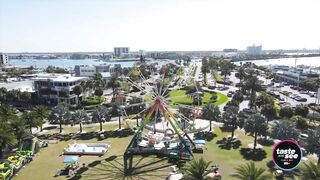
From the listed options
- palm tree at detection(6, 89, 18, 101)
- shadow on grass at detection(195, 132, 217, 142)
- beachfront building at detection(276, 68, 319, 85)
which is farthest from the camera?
beachfront building at detection(276, 68, 319, 85)

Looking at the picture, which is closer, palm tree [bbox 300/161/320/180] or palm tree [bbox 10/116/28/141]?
palm tree [bbox 300/161/320/180]

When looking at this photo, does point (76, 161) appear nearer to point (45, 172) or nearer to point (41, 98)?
point (45, 172)

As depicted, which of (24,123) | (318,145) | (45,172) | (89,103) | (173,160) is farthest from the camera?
(89,103)

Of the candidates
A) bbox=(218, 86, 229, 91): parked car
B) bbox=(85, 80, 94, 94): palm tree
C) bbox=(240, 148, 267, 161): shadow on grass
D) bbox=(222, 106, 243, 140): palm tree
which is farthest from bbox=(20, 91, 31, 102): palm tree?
bbox=(240, 148, 267, 161): shadow on grass

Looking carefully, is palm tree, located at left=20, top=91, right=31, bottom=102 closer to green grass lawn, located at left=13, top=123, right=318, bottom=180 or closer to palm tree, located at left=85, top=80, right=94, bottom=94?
palm tree, located at left=85, top=80, right=94, bottom=94

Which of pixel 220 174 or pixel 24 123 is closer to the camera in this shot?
pixel 220 174

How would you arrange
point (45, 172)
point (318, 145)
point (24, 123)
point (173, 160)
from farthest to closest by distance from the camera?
point (24, 123) < point (173, 160) < point (45, 172) < point (318, 145)

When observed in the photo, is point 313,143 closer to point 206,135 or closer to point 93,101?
point 206,135

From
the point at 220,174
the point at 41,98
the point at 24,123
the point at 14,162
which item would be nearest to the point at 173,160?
the point at 220,174
